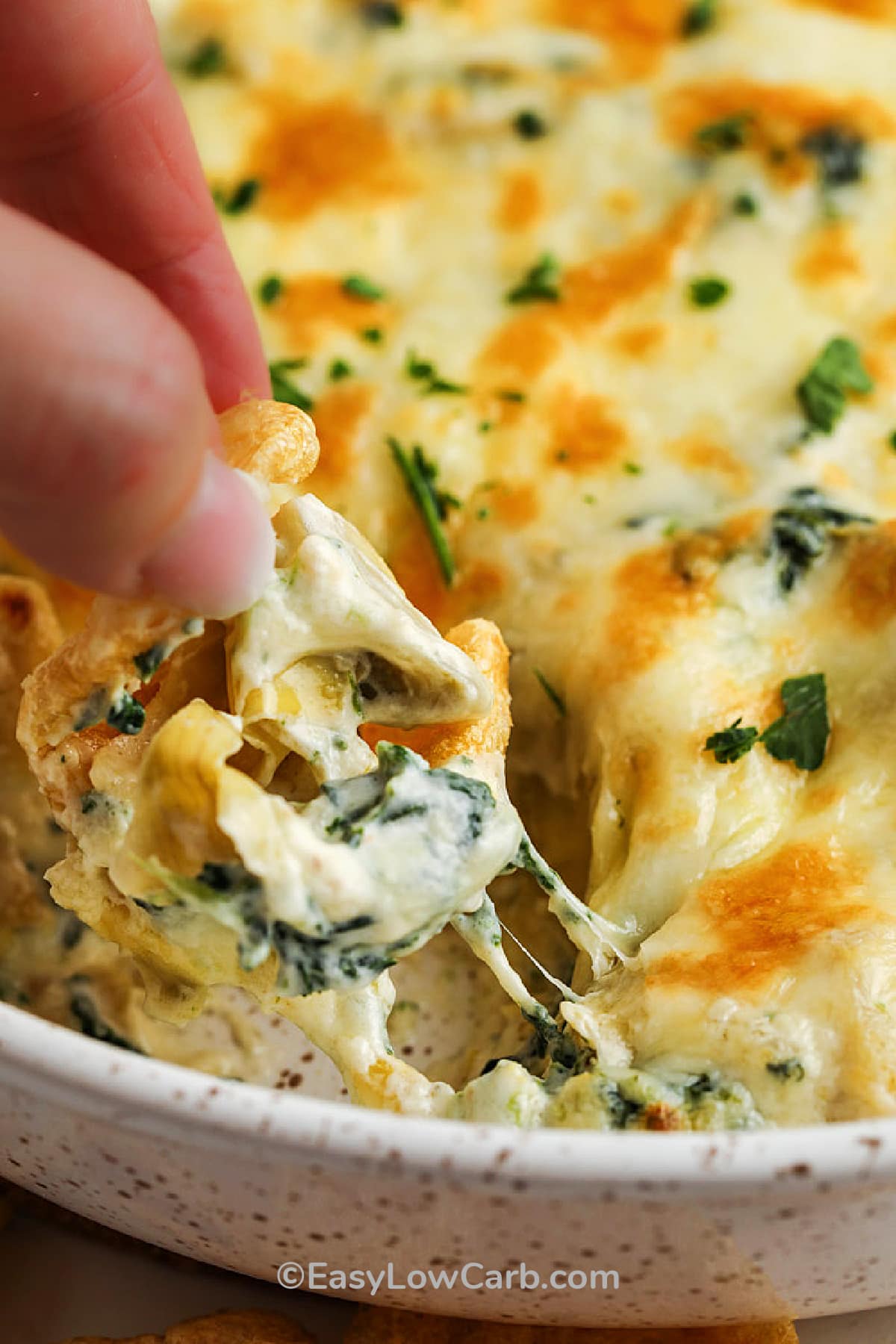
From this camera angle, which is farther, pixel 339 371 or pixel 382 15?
pixel 382 15

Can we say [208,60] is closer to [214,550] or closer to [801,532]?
[801,532]

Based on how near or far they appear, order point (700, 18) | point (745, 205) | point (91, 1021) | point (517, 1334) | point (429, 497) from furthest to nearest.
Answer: point (700, 18), point (745, 205), point (429, 497), point (91, 1021), point (517, 1334)

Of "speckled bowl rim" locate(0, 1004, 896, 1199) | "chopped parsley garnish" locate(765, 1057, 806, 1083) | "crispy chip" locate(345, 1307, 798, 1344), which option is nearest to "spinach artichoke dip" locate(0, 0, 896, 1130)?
"chopped parsley garnish" locate(765, 1057, 806, 1083)

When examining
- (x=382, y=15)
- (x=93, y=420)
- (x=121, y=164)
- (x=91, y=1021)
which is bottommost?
(x=91, y=1021)

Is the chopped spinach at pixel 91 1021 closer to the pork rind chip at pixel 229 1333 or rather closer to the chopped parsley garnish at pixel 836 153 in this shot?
the pork rind chip at pixel 229 1333

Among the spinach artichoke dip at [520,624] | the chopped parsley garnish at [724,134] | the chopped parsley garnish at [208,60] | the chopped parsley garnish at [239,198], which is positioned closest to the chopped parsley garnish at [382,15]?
the spinach artichoke dip at [520,624]

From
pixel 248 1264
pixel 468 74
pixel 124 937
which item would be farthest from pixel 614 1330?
pixel 468 74

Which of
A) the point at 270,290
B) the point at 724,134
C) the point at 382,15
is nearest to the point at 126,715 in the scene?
the point at 270,290

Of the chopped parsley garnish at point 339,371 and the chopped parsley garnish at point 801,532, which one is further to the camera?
the chopped parsley garnish at point 339,371
